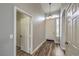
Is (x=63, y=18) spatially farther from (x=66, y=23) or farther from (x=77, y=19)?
(x=77, y=19)

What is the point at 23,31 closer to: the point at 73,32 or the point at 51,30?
the point at 51,30

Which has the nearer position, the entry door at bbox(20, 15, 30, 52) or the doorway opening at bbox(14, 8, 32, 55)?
the doorway opening at bbox(14, 8, 32, 55)

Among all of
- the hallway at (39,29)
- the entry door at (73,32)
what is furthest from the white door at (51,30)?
the entry door at (73,32)

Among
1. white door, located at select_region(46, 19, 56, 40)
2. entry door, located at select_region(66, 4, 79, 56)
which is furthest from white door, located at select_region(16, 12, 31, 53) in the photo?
entry door, located at select_region(66, 4, 79, 56)

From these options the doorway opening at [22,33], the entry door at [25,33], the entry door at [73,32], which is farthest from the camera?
the entry door at [25,33]

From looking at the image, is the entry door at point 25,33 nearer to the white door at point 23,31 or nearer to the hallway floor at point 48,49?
the white door at point 23,31

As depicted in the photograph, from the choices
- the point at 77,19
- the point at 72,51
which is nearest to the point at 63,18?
the point at 77,19

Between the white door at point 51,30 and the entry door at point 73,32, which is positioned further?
the white door at point 51,30

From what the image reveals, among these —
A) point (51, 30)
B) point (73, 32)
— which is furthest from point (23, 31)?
point (73, 32)

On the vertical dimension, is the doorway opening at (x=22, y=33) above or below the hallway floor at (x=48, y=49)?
above

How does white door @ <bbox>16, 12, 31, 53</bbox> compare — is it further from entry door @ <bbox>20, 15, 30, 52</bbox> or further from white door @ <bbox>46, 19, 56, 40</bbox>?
white door @ <bbox>46, 19, 56, 40</bbox>

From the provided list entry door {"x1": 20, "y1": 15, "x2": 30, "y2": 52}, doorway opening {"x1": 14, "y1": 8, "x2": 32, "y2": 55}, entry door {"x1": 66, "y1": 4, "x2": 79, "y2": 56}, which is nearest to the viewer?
Result: entry door {"x1": 66, "y1": 4, "x2": 79, "y2": 56}

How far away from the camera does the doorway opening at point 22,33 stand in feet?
5.23

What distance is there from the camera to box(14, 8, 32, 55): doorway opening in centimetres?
159
